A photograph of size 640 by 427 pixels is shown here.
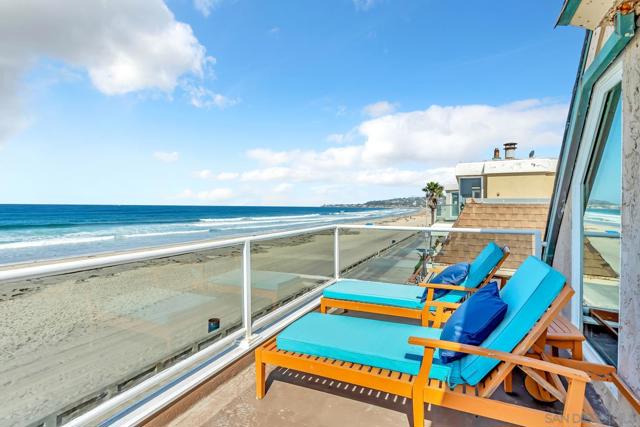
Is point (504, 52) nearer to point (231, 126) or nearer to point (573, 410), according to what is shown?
point (573, 410)

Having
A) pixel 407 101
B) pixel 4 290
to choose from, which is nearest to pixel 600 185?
pixel 4 290

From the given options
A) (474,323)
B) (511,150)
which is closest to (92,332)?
(474,323)

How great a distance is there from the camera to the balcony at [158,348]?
1597mm

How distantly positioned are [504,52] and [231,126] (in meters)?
11.9

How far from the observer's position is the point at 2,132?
21.7 m

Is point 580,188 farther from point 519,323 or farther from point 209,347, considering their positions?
point 209,347

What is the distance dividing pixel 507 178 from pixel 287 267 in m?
13.7

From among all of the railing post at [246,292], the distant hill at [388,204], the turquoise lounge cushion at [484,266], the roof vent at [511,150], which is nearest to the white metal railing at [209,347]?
the railing post at [246,292]

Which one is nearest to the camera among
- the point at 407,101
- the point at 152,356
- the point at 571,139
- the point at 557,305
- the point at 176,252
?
the point at 557,305

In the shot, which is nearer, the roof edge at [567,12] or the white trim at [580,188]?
the roof edge at [567,12]

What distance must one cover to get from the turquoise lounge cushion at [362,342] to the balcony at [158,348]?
0.39 m

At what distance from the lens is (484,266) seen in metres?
3.04

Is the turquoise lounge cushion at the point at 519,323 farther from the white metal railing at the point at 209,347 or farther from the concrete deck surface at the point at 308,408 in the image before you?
the white metal railing at the point at 209,347

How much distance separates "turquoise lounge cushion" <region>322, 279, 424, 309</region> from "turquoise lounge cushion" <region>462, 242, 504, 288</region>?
52 centimetres
